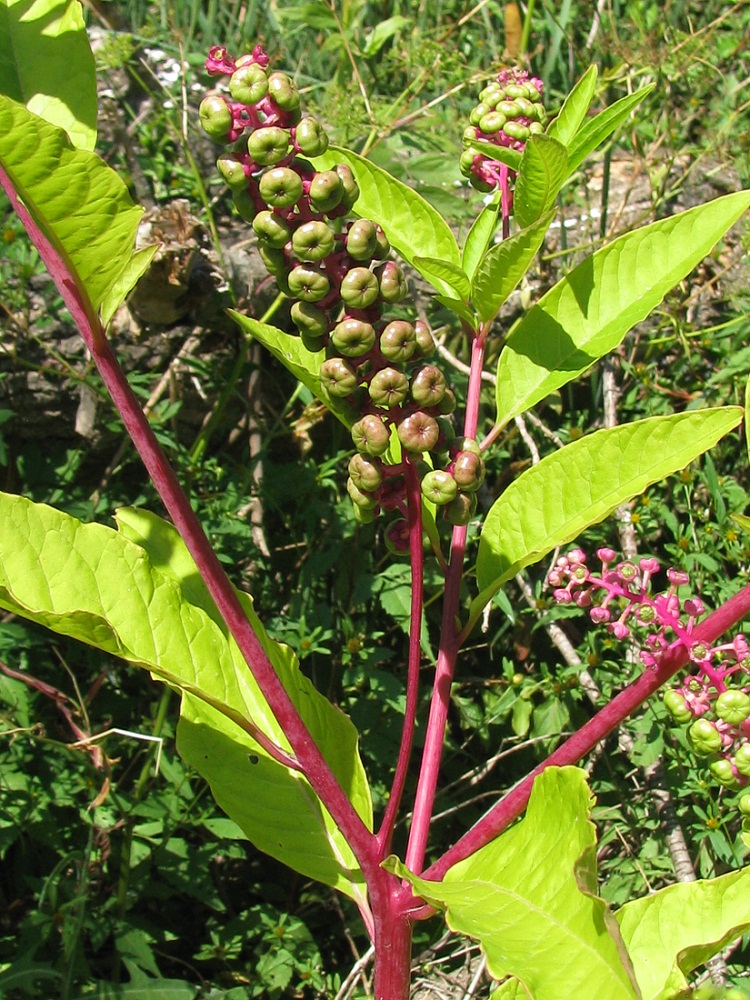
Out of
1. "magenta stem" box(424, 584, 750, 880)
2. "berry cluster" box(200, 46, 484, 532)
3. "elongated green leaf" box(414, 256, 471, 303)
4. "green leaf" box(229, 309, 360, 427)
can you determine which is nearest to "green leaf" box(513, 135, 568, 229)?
"elongated green leaf" box(414, 256, 471, 303)

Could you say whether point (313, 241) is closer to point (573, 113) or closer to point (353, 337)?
point (353, 337)

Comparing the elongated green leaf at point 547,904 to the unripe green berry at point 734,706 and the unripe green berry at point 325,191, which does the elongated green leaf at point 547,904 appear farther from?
the unripe green berry at point 325,191

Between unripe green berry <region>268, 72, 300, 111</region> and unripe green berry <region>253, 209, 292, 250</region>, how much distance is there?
122 mm

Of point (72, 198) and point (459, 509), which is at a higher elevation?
point (72, 198)

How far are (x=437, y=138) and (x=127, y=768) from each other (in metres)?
1.75

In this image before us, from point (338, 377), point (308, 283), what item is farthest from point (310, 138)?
point (338, 377)

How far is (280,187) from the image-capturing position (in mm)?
1122

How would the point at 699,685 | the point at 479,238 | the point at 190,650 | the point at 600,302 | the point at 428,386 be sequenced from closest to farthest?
the point at 428,386 → the point at 699,685 → the point at 190,650 → the point at 600,302 → the point at 479,238

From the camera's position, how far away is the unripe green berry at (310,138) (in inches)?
44.9

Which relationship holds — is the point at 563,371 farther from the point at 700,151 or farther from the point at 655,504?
the point at 700,151

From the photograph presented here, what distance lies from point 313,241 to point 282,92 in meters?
0.17

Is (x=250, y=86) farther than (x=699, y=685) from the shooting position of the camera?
No

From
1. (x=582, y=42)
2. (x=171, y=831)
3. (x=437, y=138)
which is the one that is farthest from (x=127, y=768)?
(x=582, y=42)

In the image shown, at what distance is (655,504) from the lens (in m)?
2.26
